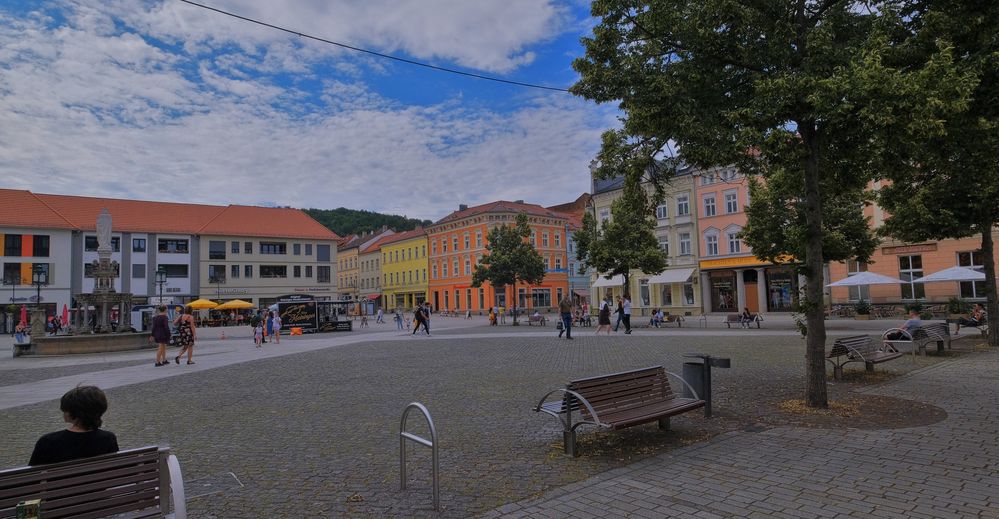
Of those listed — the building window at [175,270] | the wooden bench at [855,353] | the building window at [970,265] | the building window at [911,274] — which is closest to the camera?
the wooden bench at [855,353]

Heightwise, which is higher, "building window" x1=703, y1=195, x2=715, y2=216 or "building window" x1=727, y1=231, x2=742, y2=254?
"building window" x1=703, y1=195, x2=715, y2=216

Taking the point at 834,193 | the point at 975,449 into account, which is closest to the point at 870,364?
the point at 834,193

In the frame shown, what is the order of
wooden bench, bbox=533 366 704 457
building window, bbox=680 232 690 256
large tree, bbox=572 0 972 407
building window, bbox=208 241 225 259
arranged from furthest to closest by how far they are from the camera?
building window, bbox=208 241 225 259 → building window, bbox=680 232 690 256 → large tree, bbox=572 0 972 407 → wooden bench, bbox=533 366 704 457

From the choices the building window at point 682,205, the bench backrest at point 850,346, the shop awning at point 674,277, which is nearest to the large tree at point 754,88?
the bench backrest at point 850,346

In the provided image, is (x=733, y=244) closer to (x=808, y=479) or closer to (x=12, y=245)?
(x=808, y=479)

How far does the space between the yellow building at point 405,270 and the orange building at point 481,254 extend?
316 cm

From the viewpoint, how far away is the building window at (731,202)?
4353 cm

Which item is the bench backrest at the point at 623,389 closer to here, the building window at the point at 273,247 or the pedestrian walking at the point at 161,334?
the pedestrian walking at the point at 161,334

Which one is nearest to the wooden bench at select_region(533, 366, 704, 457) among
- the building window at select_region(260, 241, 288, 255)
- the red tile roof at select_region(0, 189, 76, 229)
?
the red tile roof at select_region(0, 189, 76, 229)

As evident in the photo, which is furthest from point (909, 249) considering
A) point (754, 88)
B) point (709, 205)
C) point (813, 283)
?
point (754, 88)

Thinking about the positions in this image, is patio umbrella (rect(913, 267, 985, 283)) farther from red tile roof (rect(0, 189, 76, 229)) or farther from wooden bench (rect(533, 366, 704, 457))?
red tile roof (rect(0, 189, 76, 229))

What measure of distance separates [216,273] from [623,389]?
63432mm

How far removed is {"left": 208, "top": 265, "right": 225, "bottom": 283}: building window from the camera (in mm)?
60997

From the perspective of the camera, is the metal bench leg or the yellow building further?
the yellow building
